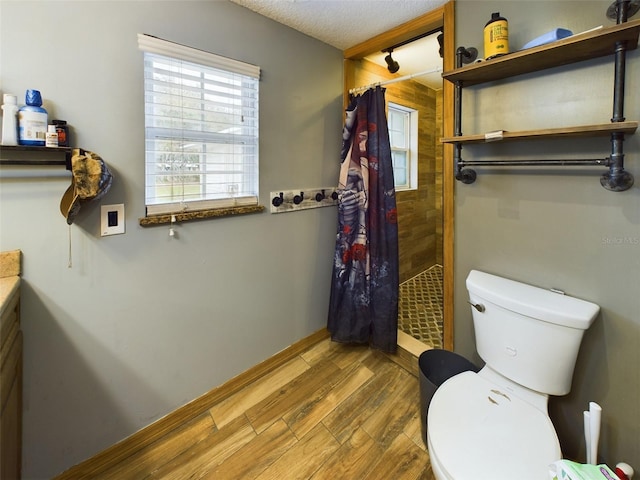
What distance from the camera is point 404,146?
3238 mm

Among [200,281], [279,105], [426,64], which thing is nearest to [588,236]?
[279,105]

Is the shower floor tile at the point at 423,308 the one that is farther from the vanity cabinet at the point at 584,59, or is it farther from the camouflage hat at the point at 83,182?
the camouflage hat at the point at 83,182

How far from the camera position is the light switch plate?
122 cm

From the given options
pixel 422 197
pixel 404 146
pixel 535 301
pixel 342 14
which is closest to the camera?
pixel 535 301

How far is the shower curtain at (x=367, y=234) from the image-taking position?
1.89 m

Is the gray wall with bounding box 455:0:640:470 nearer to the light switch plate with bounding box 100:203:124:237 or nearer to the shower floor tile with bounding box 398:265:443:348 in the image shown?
the shower floor tile with bounding box 398:265:443:348

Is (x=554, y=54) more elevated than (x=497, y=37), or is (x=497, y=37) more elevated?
(x=497, y=37)

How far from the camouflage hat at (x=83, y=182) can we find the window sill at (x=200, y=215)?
0.24m

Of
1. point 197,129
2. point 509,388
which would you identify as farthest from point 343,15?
point 509,388

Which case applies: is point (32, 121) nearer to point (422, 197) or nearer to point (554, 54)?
point (554, 54)

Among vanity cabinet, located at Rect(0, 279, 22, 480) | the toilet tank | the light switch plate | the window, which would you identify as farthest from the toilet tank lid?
the window

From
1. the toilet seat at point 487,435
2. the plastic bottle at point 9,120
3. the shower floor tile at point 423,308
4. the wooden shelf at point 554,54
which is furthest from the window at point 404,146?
the plastic bottle at point 9,120

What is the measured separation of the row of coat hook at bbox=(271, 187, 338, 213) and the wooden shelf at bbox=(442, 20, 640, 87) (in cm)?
100

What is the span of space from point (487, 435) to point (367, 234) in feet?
4.04
